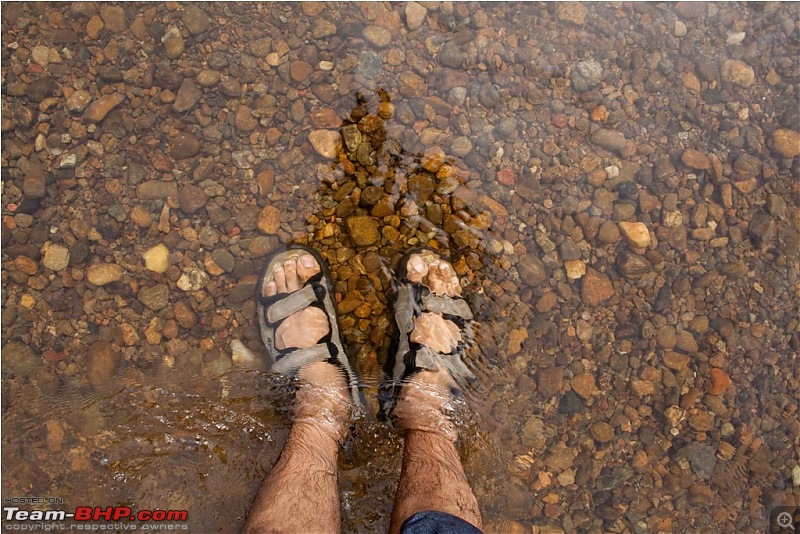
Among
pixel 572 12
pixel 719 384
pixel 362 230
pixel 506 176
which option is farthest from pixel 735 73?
pixel 362 230

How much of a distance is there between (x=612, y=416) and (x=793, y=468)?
97cm

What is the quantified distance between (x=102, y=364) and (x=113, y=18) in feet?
5.70

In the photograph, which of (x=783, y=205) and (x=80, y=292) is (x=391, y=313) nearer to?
(x=80, y=292)

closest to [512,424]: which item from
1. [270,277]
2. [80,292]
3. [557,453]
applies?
[557,453]

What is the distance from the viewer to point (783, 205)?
286 centimetres

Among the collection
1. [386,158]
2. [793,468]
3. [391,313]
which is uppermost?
[386,158]

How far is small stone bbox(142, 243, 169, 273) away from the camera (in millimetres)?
2656

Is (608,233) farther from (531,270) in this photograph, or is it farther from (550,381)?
(550,381)

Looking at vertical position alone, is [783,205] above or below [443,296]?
above

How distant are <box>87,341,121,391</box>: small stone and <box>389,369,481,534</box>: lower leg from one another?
1392mm

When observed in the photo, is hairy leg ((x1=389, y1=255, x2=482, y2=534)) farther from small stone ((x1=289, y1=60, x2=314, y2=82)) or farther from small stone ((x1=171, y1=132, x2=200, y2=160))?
small stone ((x1=171, y1=132, x2=200, y2=160))

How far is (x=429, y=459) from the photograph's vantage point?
2.37 meters

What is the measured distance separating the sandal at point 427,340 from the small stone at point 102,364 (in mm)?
1309

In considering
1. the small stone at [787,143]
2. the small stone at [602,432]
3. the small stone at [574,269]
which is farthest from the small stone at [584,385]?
the small stone at [787,143]
